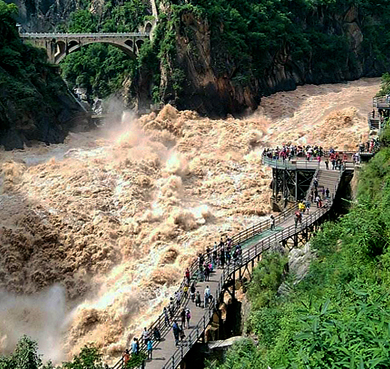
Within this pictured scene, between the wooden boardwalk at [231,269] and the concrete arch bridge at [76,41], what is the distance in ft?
113

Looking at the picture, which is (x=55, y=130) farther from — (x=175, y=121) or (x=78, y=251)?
(x=78, y=251)

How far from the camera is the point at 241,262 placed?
93.8 ft

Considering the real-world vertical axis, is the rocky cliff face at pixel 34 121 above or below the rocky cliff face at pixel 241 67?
below

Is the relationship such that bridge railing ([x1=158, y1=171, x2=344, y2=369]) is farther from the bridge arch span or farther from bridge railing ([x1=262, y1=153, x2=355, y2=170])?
the bridge arch span

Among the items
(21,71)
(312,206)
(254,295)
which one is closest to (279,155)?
(312,206)

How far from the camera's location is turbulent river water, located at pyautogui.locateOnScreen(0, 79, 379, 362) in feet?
102

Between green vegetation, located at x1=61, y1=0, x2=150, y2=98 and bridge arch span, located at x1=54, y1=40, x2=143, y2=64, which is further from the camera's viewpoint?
green vegetation, located at x1=61, y1=0, x2=150, y2=98

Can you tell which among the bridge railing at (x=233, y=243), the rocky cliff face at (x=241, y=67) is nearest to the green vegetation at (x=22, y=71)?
the rocky cliff face at (x=241, y=67)

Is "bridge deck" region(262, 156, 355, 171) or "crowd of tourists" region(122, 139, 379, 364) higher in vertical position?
"bridge deck" region(262, 156, 355, 171)

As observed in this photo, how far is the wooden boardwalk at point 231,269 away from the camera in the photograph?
2311cm

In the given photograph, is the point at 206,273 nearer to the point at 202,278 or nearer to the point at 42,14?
the point at 202,278

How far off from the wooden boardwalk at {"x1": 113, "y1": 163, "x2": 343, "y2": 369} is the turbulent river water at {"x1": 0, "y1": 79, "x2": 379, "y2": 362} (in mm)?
2701

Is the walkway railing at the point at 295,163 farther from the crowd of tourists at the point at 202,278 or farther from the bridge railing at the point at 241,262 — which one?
the bridge railing at the point at 241,262

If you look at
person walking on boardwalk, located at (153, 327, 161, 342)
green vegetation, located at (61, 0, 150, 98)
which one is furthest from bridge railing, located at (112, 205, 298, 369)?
green vegetation, located at (61, 0, 150, 98)
